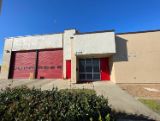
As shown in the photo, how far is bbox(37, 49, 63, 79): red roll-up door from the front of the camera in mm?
22047

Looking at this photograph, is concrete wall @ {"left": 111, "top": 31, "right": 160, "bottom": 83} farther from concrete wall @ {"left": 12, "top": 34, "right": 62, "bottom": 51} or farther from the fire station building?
concrete wall @ {"left": 12, "top": 34, "right": 62, "bottom": 51}

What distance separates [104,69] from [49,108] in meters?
16.6

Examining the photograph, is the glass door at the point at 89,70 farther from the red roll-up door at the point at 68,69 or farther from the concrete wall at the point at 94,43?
the concrete wall at the point at 94,43

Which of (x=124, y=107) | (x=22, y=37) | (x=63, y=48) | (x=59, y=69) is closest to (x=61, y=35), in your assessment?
(x=63, y=48)

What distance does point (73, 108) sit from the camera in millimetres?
3824

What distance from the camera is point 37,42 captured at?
77.0 ft

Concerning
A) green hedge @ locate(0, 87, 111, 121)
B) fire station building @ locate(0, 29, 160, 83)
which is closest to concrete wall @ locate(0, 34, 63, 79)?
fire station building @ locate(0, 29, 160, 83)

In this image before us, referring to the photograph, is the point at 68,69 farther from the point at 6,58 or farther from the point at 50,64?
the point at 6,58

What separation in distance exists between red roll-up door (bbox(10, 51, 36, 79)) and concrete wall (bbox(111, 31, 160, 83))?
12858 mm

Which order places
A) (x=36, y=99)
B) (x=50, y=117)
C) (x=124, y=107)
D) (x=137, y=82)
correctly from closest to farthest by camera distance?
(x=50, y=117) → (x=36, y=99) → (x=124, y=107) → (x=137, y=82)

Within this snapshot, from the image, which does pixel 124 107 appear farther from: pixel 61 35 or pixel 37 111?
pixel 61 35

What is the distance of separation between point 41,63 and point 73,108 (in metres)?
19.9

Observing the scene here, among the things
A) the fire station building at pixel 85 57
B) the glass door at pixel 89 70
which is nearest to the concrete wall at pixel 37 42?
the fire station building at pixel 85 57

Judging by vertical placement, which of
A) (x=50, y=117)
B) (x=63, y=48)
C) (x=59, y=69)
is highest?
(x=63, y=48)
